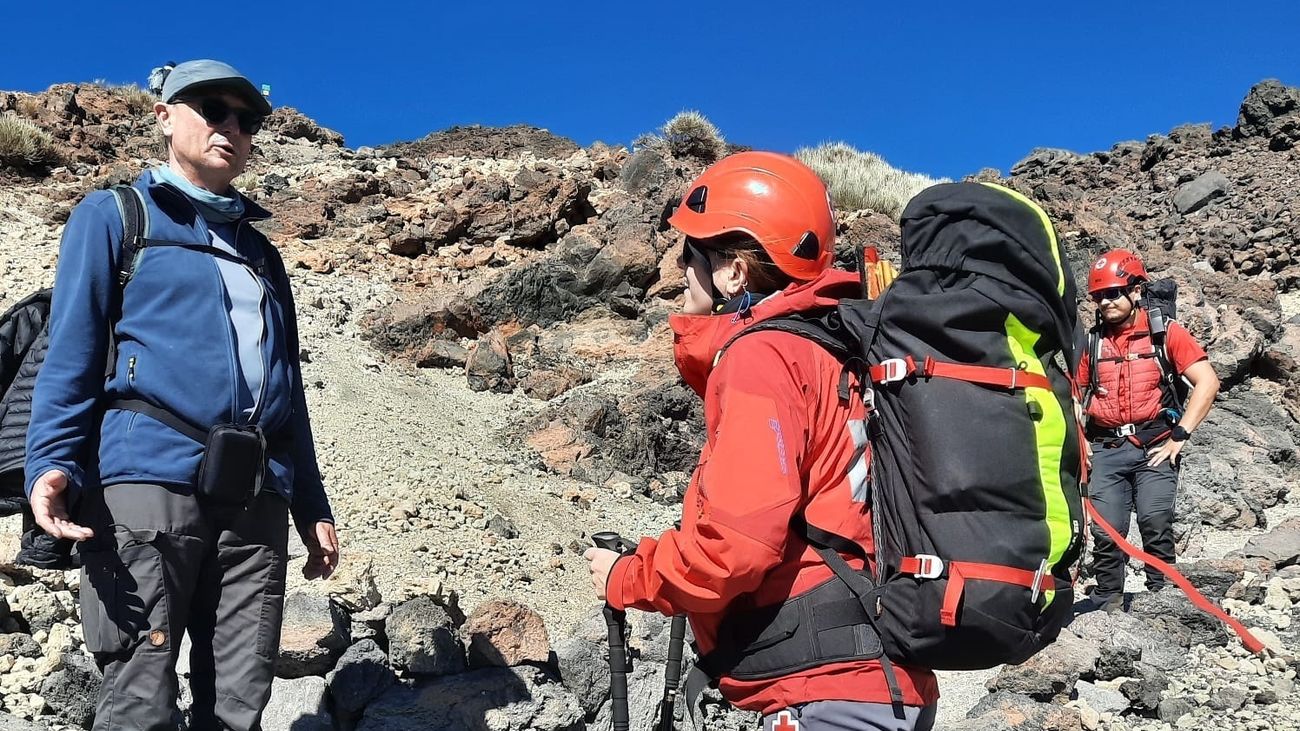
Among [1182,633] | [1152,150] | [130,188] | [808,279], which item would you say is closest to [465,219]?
[1182,633]

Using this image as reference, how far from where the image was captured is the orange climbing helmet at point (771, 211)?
2209mm

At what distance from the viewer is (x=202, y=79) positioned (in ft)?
9.05

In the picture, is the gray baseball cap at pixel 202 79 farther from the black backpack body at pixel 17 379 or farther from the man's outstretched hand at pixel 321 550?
the man's outstretched hand at pixel 321 550

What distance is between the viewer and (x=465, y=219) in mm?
12906

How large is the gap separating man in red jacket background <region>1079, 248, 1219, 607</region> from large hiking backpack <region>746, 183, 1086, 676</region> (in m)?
4.83

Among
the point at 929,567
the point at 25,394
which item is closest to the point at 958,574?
the point at 929,567

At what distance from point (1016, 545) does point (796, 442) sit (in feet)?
1.52

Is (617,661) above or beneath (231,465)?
beneath

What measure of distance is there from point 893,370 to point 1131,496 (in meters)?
5.39

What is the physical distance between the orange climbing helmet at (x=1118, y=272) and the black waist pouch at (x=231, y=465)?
18.2 ft

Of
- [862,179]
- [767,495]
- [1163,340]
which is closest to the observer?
[767,495]

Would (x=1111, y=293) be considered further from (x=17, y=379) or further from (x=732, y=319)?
(x=17, y=379)

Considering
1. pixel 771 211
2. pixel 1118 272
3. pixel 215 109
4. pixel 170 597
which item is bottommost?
pixel 170 597

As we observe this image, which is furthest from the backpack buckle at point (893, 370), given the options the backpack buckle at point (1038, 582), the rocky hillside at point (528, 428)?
the rocky hillside at point (528, 428)
